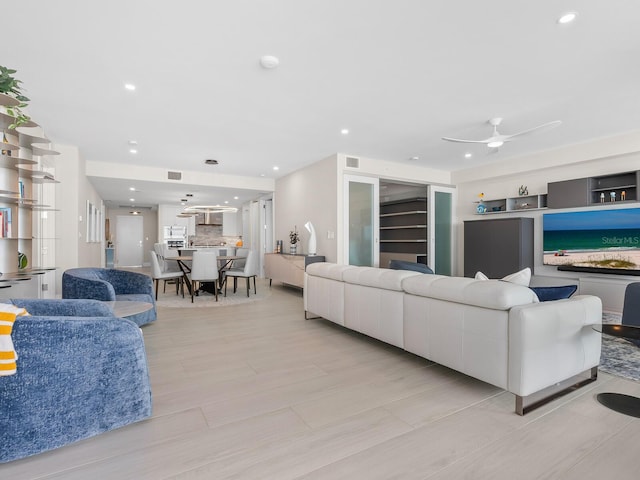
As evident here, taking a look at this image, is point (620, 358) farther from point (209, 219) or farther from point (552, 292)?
point (209, 219)

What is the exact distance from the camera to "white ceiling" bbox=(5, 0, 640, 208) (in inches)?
91.8

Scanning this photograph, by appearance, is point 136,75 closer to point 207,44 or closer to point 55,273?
point 207,44

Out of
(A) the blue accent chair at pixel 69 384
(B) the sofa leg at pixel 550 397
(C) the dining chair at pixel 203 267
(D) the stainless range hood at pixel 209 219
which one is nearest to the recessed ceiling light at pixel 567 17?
(B) the sofa leg at pixel 550 397

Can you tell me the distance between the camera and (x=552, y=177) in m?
6.07

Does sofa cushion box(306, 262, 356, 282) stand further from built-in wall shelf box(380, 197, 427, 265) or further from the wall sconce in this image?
built-in wall shelf box(380, 197, 427, 265)

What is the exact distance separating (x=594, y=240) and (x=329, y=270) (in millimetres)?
4676

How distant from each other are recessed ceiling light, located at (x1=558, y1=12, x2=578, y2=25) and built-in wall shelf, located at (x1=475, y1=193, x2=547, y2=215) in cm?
442

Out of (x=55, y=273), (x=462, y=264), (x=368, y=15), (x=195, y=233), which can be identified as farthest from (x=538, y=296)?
(x=195, y=233)

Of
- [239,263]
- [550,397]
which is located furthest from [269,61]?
[239,263]

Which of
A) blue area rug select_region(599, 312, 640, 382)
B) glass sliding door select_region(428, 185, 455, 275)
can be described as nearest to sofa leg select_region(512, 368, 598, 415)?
blue area rug select_region(599, 312, 640, 382)

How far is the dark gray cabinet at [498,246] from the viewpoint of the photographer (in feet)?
20.0

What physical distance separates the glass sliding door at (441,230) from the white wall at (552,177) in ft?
0.68

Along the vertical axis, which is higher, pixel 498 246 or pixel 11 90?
pixel 11 90

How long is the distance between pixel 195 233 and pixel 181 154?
8.43m
